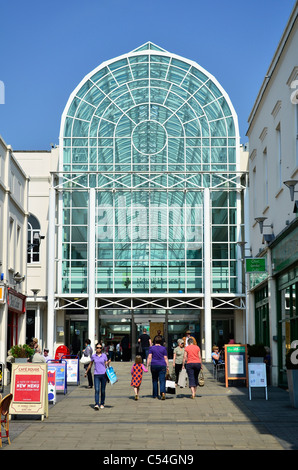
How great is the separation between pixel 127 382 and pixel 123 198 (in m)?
16.2

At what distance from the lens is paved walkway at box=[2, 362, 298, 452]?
11.6 m

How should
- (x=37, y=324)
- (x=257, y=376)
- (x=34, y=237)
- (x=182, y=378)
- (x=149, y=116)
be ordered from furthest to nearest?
1. (x=34, y=237)
2. (x=37, y=324)
3. (x=149, y=116)
4. (x=182, y=378)
5. (x=257, y=376)

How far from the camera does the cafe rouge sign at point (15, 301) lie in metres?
26.9

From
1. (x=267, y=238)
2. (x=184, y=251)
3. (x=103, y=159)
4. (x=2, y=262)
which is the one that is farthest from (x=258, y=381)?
(x=103, y=159)

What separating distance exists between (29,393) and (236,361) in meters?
9.04

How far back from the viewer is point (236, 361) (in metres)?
22.8

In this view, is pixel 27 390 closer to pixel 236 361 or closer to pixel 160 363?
pixel 160 363

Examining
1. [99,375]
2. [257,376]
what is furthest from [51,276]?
[99,375]

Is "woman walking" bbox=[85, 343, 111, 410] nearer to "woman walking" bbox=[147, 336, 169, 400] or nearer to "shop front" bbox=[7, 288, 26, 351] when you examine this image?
"woman walking" bbox=[147, 336, 169, 400]

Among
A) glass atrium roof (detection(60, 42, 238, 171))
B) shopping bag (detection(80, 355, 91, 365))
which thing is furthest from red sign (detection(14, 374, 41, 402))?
glass atrium roof (detection(60, 42, 238, 171))
